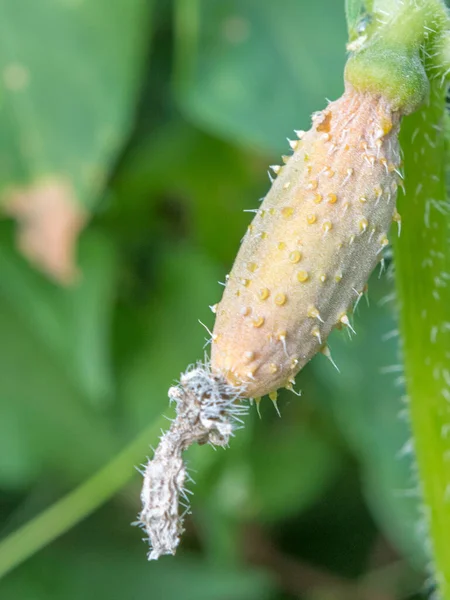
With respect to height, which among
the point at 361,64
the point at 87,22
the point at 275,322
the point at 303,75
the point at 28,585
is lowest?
the point at 275,322

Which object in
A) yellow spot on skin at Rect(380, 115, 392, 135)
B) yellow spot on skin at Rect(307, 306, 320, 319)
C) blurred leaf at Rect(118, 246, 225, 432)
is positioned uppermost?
blurred leaf at Rect(118, 246, 225, 432)

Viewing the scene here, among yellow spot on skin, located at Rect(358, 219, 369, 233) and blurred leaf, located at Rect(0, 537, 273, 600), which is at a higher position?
blurred leaf, located at Rect(0, 537, 273, 600)

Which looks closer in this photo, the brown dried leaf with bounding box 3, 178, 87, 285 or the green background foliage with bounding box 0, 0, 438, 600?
the brown dried leaf with bounding box 3, 178, 87, 285

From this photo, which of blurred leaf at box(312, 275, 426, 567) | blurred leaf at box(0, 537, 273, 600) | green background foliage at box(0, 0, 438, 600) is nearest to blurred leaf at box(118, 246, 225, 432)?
green background foliage at box(0, 0, 438, 600)

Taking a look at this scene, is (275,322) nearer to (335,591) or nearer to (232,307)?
(232,307)

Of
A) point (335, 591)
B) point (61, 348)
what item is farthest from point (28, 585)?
point (335, 591)

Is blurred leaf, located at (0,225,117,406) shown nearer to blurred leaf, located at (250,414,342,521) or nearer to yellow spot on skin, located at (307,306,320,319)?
blurred leaf, located at (250,414,342,521)
